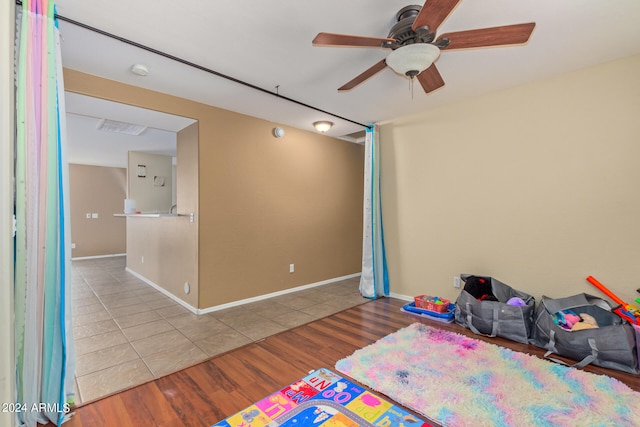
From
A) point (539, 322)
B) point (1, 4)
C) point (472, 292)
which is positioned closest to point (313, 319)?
point (472, 292)

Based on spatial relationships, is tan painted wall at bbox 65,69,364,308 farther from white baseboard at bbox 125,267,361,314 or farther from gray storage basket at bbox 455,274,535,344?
gray storage basket at bbox 455,274,535,344

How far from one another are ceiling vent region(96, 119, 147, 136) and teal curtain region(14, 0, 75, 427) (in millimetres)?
2423

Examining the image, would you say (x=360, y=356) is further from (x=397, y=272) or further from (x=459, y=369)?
(x=397, y=272)

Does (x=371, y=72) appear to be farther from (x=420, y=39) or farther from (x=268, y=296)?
(x=268, y=296)

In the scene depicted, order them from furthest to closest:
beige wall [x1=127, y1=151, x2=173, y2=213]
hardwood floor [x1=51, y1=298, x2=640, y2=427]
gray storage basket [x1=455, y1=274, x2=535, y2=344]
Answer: beige wall [x1=127, y1=151, x2=173, y2=213], gray storage basket [x1=455, y1=274, x2=535, y2=344], hardwood floor [x1=51, y1=298, x2=640, y2=427]

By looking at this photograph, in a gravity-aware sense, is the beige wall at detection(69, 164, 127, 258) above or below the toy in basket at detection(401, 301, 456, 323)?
above

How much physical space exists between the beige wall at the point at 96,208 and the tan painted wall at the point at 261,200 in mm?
6142

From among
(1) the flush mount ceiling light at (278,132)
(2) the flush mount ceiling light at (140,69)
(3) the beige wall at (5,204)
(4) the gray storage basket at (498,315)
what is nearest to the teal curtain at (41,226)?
(3) the beige wall at (5,204)

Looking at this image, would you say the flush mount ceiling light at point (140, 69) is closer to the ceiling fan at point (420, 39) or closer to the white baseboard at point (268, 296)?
the ceiling fan at point (420, 39)

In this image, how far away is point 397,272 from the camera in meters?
4.19

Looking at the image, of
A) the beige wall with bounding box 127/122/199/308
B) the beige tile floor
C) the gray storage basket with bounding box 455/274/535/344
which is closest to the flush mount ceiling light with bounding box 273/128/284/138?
the beige wall with bounding box 127/122/199/308

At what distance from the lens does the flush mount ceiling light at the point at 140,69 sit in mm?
2557

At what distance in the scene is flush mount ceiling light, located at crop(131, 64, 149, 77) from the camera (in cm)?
256

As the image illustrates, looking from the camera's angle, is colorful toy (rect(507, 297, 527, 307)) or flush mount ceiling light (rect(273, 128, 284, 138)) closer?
colorful toy (rect(507, 297, 527, 307))
